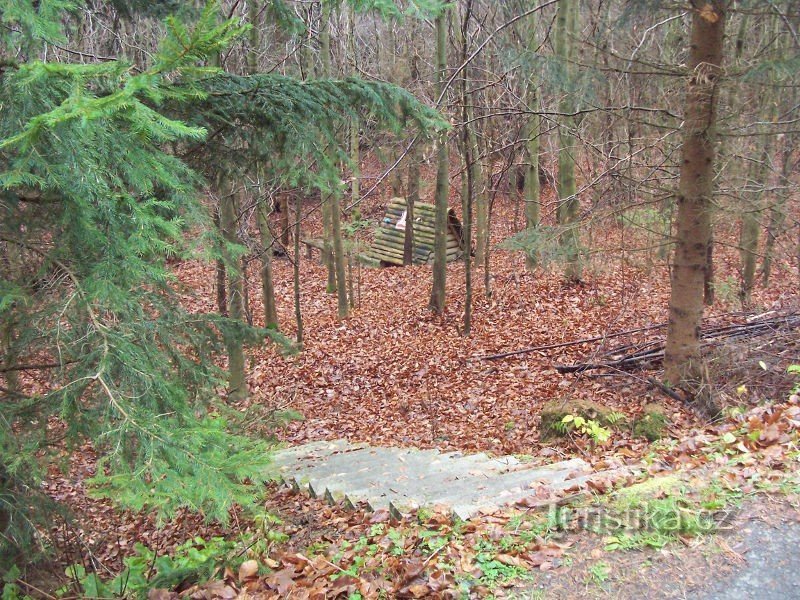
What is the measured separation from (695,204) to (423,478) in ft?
15.4

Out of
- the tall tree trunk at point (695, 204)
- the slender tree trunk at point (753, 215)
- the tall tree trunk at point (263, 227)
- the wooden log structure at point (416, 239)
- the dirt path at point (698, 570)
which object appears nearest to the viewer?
the dirt path at point (698, 570)

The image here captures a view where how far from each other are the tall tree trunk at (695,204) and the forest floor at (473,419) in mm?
442

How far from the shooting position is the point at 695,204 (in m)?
7.18

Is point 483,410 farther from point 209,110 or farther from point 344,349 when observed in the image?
point 209,110

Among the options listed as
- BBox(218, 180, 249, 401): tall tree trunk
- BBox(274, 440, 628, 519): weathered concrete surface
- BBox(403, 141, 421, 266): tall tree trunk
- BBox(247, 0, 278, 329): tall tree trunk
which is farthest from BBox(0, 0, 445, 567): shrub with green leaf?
BBox(403, 141, 421, 266): tall tree trunk

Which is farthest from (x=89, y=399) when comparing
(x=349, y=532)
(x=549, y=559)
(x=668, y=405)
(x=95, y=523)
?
(x=668, y=405)

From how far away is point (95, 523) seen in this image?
7.33 metres

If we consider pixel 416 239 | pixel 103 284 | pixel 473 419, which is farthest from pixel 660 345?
pixel 416 239

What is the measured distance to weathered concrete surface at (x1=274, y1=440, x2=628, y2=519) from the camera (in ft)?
15.3

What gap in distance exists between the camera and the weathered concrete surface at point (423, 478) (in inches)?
184

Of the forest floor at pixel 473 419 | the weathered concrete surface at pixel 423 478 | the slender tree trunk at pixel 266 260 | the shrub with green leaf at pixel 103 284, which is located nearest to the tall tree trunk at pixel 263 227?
the slender tree trunk at pixel 266 260

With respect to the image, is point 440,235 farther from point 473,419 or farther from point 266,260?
point 473,419

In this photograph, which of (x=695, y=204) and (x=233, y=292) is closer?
(x=695, y=204)

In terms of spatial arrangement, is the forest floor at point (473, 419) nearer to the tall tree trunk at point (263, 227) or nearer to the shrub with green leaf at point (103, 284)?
the shrub with green leaf at point (103, 284)
